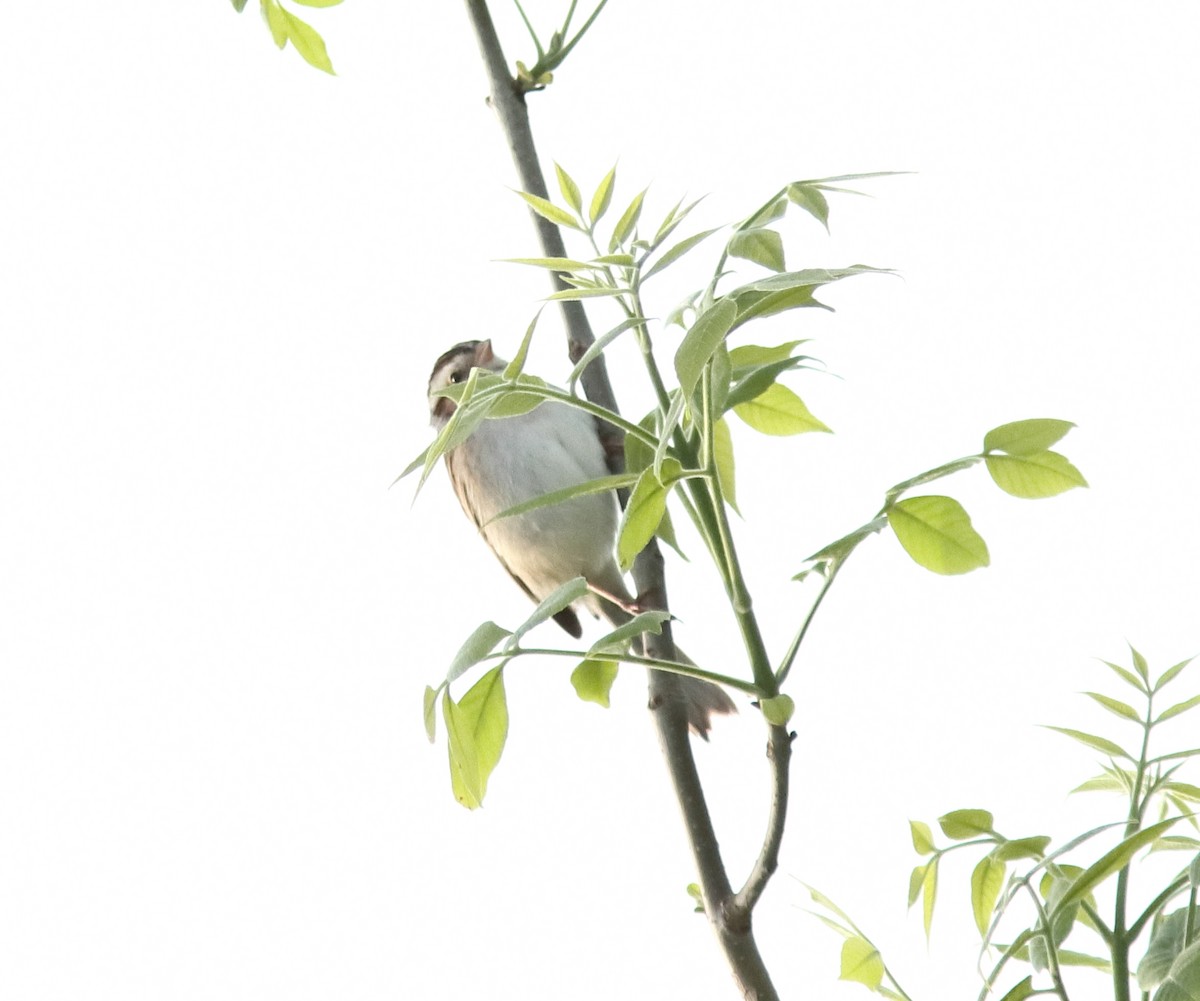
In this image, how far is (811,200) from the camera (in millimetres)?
974

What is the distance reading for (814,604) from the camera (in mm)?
946

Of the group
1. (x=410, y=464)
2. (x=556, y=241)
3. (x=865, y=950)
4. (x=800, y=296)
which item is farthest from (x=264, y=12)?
(x=865, y=950)

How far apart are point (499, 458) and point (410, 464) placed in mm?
1657

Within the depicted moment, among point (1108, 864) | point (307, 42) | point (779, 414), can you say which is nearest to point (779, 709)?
point (1108, 864)

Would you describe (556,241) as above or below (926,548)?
above

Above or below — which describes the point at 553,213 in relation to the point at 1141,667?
above

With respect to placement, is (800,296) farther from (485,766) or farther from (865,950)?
(865,950)

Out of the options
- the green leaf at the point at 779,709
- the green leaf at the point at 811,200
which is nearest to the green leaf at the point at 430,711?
the green leaf at the point at 779,709

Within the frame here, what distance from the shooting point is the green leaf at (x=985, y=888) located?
112 centimetres

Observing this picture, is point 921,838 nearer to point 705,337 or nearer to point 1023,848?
point 1023,848

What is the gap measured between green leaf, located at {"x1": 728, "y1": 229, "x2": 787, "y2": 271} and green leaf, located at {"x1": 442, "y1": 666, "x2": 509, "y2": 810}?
0.34 meters

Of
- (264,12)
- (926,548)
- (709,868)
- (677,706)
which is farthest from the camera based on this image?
(264,12)

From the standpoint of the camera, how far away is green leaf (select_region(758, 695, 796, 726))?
0.89 m

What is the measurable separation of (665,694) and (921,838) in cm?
25
